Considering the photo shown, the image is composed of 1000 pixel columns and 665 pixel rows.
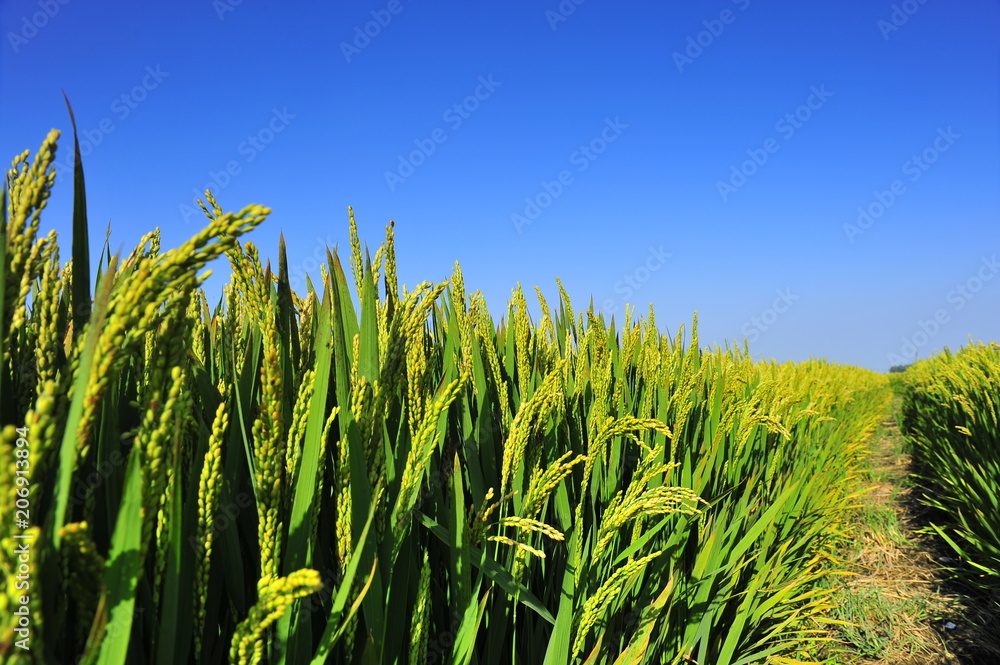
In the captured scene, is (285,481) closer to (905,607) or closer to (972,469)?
Answer: (905,607)

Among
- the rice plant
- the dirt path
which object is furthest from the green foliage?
the rice plant

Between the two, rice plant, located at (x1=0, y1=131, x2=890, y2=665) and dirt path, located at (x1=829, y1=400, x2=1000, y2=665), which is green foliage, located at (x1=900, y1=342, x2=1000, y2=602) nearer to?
dirt path, located at (x1=829, y1=400, x2=1000, y2=665)

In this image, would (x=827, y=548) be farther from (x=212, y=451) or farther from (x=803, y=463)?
(x=212, y=451)

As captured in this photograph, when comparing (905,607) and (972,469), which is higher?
(972,469)

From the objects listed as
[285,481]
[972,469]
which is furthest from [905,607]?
[285,481]

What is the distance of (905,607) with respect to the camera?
3.84m

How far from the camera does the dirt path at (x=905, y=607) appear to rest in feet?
10.8

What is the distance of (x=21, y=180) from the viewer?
0.71 m

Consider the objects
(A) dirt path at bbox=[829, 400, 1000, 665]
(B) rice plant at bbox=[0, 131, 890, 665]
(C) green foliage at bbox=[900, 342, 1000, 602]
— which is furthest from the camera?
(C) green foliage at bbox=[900, 342, 1000, 602]

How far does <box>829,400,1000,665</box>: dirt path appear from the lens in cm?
328

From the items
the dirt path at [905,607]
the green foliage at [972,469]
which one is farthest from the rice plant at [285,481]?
the green foliage at [972,469]

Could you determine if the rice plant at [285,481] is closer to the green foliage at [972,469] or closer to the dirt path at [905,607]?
the dirt path at [905,607]

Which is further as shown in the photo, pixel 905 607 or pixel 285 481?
pixel 905 607

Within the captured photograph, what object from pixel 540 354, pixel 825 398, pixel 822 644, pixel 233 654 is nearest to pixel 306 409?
pixel 233 654
